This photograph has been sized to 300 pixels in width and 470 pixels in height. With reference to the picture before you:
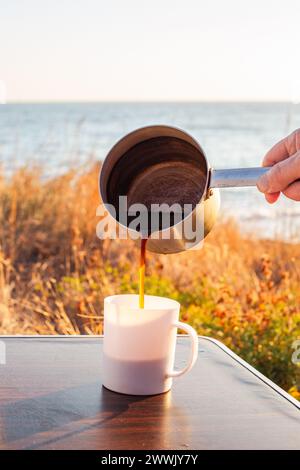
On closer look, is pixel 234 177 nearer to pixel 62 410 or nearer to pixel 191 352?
pixel 191 352

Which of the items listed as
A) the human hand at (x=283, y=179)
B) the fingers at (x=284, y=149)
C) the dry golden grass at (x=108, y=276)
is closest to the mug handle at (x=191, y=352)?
the human hand at (x=283, y=179)

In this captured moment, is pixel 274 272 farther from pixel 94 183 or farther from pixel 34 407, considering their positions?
pixel 34 407

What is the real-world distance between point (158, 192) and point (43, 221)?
2.90m

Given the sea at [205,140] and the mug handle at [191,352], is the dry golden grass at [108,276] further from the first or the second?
the mug handle at [191,352]

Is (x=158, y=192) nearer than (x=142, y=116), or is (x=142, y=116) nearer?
(x=158, y=192)

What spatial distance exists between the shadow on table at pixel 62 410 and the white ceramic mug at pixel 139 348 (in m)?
0.02

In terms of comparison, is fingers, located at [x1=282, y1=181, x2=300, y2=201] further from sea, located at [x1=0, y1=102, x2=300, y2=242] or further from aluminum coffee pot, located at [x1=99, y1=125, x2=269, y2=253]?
sea, located at [x1=0, y1=102, x2=300, y2=242]

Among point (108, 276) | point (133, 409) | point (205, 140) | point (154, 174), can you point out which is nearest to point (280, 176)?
point (154, 174)

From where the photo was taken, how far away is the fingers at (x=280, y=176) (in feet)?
3.43

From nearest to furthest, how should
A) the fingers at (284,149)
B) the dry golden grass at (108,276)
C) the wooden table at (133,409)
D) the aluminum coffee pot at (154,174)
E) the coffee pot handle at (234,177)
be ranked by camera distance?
the wooden table at (133,409)
the coffee pot handle at (234,177)
the aluminum coffee pot at (154,174)
the fingers at (284,149)
the dry golden grass at (108,276)

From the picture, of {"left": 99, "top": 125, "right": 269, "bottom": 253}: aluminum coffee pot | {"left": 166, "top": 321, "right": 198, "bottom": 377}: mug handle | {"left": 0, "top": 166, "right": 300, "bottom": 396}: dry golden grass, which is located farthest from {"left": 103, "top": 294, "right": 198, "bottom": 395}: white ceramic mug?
{"left": 0, "top": 166, "right": 300, "bottom": 396}: dry golden grass

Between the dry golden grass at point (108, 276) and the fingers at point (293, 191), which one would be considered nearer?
the fingers at point (293, 191)
